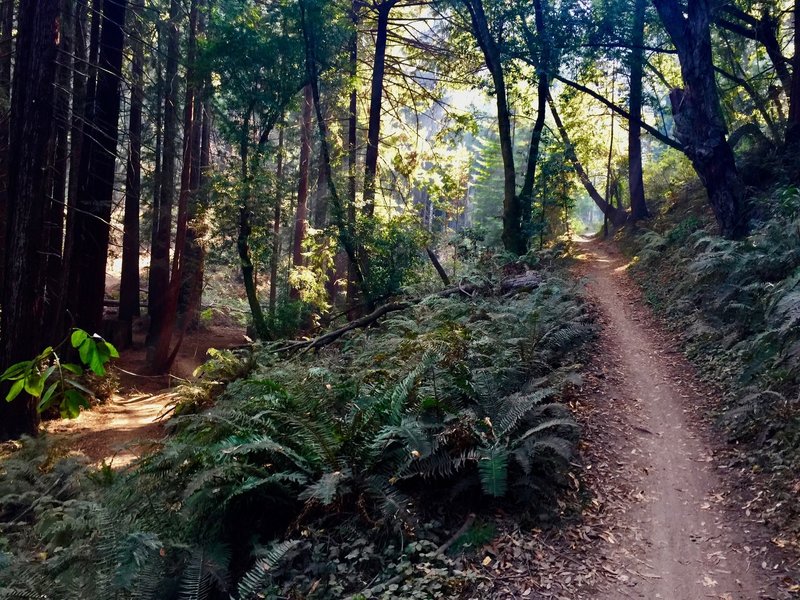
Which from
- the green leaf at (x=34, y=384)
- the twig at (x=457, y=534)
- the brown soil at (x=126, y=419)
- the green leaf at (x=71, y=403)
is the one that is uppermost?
the green leaf at (x=34, y=384)

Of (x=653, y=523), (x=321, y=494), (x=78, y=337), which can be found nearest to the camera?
(x=78, y=337)

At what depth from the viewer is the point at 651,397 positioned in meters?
7.02

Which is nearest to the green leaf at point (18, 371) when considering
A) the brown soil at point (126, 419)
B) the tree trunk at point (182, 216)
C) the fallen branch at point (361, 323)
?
the brown soil at point (126, 419)

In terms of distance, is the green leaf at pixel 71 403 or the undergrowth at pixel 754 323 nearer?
the green leaf at pixel 71 403

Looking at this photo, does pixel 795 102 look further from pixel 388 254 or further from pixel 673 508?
pixel 673 508

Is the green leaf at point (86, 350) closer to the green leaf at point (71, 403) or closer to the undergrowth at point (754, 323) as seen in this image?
the green leaf at point (71, 403)

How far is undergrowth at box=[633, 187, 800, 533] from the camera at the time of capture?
5.18 metres

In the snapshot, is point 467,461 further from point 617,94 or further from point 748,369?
point 617,94

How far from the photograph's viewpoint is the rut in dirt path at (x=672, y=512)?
12.6ft

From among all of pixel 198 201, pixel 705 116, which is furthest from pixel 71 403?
pixel 198 201

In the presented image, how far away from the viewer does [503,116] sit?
15477 mm

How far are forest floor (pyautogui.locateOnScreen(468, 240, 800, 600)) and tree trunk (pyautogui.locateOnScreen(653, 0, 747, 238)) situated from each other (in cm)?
555

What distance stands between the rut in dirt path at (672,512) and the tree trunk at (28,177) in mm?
9243

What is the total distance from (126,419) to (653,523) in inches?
419
